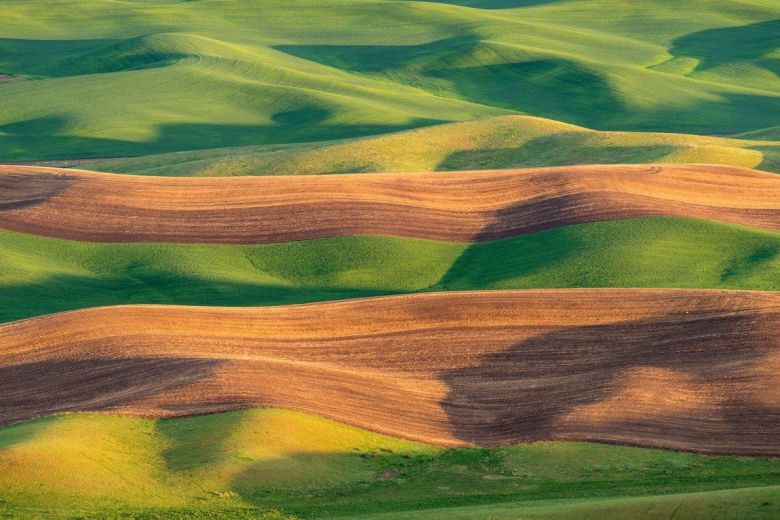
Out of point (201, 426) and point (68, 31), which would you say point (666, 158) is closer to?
point (201, 426)

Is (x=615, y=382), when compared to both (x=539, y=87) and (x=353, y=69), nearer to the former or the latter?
(x=539, y=87)

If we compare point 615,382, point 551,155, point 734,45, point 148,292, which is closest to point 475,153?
point 551,155

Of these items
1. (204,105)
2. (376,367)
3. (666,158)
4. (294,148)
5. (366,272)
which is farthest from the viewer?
(204,105)

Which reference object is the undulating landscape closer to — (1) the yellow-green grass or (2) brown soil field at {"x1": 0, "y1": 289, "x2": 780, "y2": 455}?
(2) brown soil field at {"x1": 0, "y1": 289, "x2": 780, "y2": 455}

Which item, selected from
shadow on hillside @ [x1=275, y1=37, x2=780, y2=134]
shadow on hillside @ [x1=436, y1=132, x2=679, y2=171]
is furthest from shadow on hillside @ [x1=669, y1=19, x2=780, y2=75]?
shadow on hillside @ [x1=436, y1=132, x2=679, y2=171]

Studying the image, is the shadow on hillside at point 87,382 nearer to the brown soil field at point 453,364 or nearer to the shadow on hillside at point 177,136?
the brown soil field at point 453,364

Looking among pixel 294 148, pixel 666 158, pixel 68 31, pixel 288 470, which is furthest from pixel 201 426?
pixel 68 31
